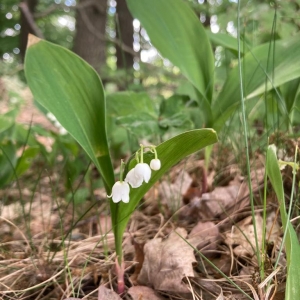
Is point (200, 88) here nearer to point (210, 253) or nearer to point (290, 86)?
point (290, 86)

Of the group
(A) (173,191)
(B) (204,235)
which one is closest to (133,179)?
(B) (204,235)

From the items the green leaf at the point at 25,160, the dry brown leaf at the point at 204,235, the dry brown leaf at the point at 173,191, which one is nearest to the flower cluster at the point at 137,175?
the dry brown leaf at the point at 204,235

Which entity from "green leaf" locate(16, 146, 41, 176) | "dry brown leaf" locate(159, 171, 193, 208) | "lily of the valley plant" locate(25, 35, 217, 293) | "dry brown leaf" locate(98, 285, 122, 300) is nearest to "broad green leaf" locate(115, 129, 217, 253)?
"lily of the valley plant" locate(25, 35, 217, 293)

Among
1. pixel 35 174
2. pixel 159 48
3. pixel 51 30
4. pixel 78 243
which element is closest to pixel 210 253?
pixel 78 243

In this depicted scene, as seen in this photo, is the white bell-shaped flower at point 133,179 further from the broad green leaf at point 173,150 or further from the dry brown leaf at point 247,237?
the dry brown leaf at point 247,237

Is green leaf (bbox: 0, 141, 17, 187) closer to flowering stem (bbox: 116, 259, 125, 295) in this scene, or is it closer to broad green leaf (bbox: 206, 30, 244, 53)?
flowering stem (bbox: 116, 259, 125, 295)

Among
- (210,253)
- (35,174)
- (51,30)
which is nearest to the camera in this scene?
(210,253)

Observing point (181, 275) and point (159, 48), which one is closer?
point (181, 275)
